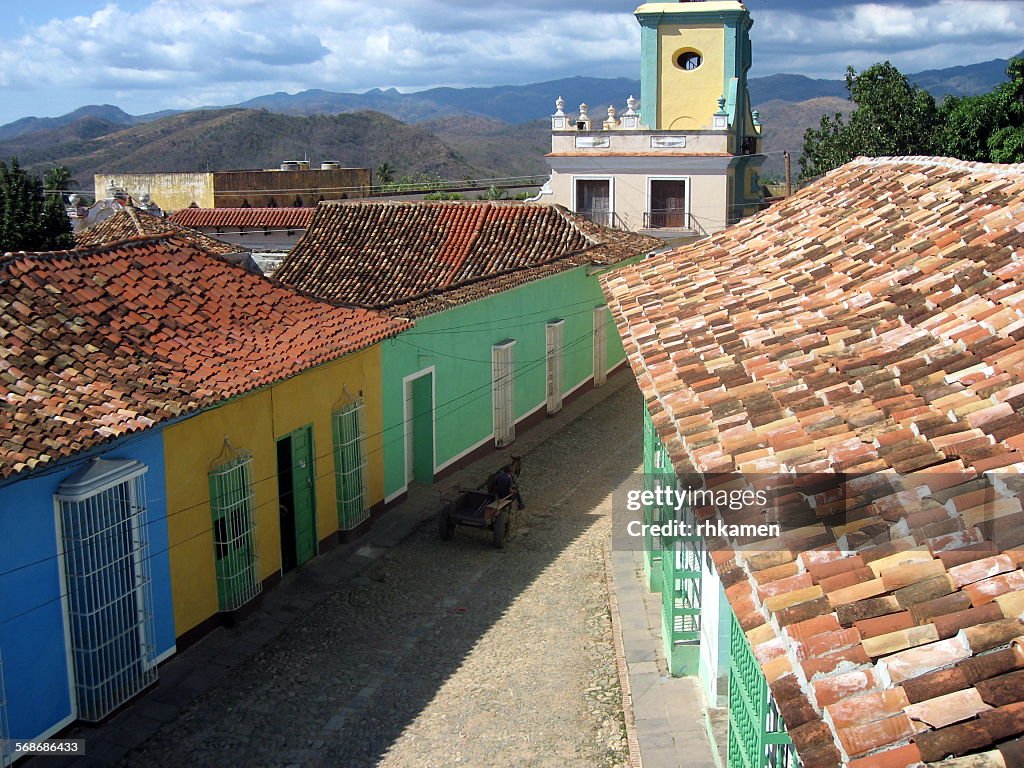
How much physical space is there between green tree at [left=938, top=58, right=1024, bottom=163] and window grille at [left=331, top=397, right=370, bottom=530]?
50.1 ft

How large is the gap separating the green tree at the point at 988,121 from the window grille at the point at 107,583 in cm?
1898

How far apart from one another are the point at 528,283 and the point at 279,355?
7.86 metres

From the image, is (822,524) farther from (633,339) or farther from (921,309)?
(633,339)

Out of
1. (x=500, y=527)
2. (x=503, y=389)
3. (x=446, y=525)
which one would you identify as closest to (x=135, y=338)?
(x=446, y=525)

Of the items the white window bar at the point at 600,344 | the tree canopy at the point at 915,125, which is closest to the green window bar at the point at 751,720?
the white window bar at the point at 600,344

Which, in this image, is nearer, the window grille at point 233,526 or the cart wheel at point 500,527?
the window grille at point 233,526

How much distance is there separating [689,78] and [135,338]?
25807 mm

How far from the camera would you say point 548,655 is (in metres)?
9.79

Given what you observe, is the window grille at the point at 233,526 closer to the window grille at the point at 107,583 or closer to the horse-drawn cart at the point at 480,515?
the window grille at the point at 107,583

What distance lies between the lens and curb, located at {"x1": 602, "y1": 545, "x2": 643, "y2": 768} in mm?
A: 7990

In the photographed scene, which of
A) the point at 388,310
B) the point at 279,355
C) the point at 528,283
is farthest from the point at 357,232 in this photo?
the point at 279,355

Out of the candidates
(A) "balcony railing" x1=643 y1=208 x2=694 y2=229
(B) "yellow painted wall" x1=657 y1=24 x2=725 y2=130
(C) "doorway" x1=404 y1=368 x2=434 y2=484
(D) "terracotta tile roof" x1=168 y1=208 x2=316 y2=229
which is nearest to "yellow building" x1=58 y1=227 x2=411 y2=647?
(C) "doorway" x1=404 y1=368 x2=434 y2=484

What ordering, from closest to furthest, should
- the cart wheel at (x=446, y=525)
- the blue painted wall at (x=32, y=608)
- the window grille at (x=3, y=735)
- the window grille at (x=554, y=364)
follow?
1. the window grille at (x=3, y=735)
2. the blue painted wall at (x=32, y=608)
3. the cart wheel at (x=446, y=525)
4. the window grille at (x=554, y=364)

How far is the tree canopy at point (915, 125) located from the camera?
2250 cm
